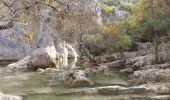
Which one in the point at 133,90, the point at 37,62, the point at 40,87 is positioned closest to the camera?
the point at 133,90

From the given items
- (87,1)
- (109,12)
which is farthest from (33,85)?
(109,12)

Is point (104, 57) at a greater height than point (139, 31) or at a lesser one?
lesser

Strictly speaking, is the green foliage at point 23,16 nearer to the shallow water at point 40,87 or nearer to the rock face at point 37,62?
the shallow water at point 40,87

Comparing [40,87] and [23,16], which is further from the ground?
[23,16]

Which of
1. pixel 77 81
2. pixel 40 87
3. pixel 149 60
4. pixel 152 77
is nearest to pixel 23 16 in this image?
pixel 40 87

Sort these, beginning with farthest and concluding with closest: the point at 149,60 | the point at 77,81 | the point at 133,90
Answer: the point at 149,60 → the point at 77,81 → the point at 133,90

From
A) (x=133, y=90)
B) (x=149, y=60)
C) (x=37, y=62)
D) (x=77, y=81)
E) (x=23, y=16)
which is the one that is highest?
(x=23, y=16)

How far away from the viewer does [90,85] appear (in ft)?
76.2

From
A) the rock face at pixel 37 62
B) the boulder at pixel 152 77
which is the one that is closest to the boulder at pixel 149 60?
the boulder at pixel 152 77

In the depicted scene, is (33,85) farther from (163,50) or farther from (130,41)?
(130,41)

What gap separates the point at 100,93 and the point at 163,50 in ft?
62.1

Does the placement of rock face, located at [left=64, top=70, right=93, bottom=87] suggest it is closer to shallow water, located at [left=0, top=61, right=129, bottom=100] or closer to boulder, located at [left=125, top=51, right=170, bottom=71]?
shallow water, located at [left=0, top=61, right=129, bottom=100]

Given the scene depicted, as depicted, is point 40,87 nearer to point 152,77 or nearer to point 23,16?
point 152,77

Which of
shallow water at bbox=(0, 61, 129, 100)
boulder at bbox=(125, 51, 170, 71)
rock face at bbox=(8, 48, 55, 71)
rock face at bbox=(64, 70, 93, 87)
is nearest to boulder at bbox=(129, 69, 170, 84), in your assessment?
shallow water at bbox=(0, 61, 129, 100)
